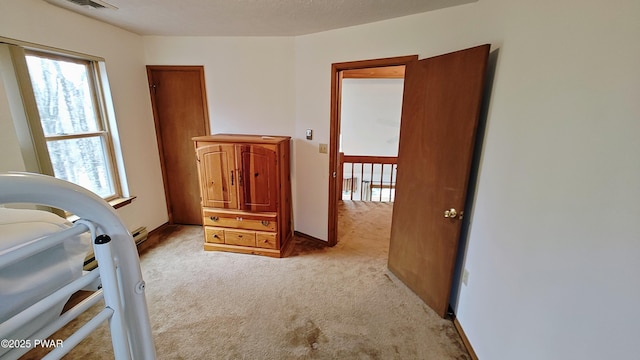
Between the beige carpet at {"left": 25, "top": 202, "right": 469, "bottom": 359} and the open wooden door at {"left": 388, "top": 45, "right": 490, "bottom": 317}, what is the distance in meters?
0.31

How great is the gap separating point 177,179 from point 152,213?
51 cm

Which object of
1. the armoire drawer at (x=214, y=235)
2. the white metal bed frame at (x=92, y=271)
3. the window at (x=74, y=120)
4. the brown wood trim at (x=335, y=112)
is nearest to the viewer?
the white metal bed frame at (x=92, y=271)

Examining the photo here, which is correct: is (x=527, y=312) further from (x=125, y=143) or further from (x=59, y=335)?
(x=125, y=143)

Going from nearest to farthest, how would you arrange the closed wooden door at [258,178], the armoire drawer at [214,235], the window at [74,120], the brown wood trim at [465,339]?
the brown wood trim at [465,339] < the window at [74,120] < the closed wooden door at [258,178] < the armoire drawer at [214,235]

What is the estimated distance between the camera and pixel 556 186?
1045mm

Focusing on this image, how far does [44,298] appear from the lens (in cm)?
59

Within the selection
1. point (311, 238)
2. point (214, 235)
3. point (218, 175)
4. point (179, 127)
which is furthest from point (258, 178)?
point (179, 127)

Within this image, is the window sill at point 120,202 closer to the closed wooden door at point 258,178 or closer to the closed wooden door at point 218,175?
the closed wooden door at point 218,175

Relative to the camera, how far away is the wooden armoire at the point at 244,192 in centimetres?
255

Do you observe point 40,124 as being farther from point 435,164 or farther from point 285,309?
point 435,164

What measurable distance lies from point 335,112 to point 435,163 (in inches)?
46.7

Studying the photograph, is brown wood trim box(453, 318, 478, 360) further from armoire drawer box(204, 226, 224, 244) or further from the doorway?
armoire drawer box(204, 226, 224, 244)

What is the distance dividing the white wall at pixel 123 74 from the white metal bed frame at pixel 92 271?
193 cm

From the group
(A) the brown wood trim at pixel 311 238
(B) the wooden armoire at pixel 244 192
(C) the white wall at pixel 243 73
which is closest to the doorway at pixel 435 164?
(A) the brown wood trim at pixel 311 238
